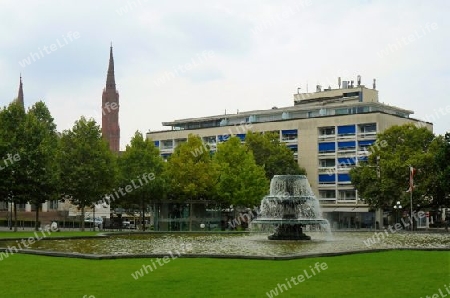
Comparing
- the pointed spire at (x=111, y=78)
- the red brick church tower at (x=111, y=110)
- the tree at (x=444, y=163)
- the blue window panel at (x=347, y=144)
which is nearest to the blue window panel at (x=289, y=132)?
the blue window panel at (x=347, y=144)

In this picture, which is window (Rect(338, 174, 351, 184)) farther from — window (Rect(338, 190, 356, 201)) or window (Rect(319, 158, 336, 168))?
window (Rect(319, 158, 336, 168))

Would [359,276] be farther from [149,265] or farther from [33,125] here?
[33,125]

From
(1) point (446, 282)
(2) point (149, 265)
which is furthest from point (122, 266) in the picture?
(1) point (446, 282)

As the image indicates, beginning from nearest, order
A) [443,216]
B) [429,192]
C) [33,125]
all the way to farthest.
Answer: [33,125] → [429,192] → [443,216]

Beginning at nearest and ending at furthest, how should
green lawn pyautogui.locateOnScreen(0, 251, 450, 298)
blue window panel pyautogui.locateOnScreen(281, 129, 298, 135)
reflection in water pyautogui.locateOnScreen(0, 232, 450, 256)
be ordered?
green lawn pyautogui.locateOnScreen(0, 251, 450, 298)
reflection in water pyautogui.locateOnScreen(0, 232, 450, 256)
blue window panel pyautogui.locateOnScreen(281, 129, 298, 135)

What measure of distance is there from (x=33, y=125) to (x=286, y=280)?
141 feet

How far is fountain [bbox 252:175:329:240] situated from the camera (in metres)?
36.8

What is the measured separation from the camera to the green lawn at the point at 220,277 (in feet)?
45.3

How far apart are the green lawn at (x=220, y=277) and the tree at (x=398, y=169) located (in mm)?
47490

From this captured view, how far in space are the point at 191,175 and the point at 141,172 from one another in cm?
544

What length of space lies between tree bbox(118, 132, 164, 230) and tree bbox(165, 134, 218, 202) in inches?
70.9

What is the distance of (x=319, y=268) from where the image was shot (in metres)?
18.4

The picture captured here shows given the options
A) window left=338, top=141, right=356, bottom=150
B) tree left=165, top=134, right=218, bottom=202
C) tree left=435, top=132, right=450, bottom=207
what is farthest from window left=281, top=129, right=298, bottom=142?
tree left=435, top=132, right=450, bottom=207

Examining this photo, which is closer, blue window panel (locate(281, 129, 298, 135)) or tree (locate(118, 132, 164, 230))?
tree (locate(118, 132, 164, 230))
